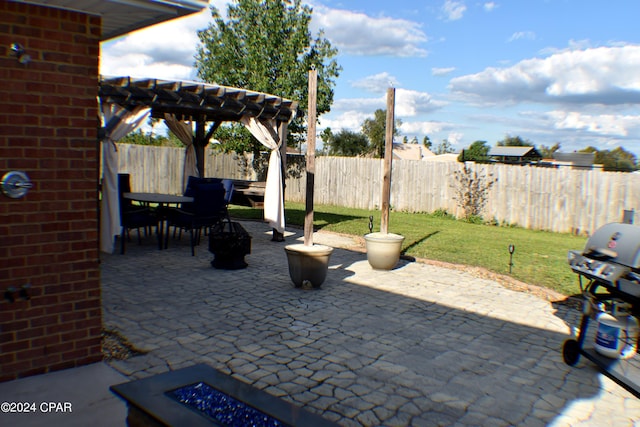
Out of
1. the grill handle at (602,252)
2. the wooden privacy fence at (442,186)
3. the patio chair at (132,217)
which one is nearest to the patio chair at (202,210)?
the patio chair at (132,217)

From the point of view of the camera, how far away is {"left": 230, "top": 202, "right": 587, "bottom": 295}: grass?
7.98 meters

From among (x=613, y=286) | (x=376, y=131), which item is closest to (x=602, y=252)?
(x=613, y=286)

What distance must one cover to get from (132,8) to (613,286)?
4.33 meters

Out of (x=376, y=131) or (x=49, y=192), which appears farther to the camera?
(x=376, y=131)

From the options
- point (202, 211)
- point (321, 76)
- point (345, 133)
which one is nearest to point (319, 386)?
point (202, 211)

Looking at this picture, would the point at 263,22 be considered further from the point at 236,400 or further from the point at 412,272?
the point at 236,400

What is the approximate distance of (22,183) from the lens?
126 inches

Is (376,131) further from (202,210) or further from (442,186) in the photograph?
(202,210)

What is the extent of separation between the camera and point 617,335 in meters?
3.80

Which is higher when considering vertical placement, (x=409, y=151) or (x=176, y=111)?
(x=409, y=151)

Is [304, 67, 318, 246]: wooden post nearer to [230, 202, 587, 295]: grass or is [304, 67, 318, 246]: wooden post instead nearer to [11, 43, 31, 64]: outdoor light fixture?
[230, 202, 587, 295]: grass

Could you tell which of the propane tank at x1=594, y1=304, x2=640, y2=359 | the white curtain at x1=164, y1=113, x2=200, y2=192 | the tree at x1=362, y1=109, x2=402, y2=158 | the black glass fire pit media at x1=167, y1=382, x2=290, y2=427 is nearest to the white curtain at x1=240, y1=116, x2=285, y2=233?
the white curtain at x1=164, y1=113, x2=200, y2=192

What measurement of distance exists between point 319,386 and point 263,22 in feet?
58.9

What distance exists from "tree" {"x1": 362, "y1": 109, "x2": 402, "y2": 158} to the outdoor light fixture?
122 ft
